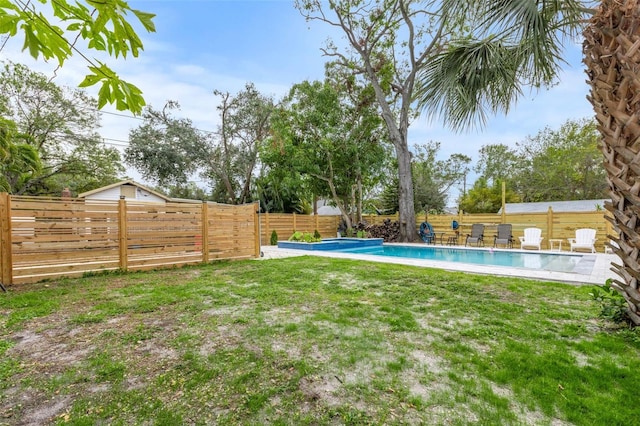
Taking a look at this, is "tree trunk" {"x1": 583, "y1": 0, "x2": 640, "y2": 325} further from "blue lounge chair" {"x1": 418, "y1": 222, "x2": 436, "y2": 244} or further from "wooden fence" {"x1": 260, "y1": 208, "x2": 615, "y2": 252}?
"blue lounge chair" {"x1": 418, "y1": 222, "x2": 436, "y2": 244}

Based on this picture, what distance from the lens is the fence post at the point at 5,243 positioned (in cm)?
551

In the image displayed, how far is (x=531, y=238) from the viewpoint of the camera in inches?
468

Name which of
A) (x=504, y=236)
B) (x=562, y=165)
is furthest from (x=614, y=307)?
(x=562, y=165)

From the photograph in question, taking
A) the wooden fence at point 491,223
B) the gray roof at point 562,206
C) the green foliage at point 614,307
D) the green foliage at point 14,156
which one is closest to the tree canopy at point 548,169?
the gray roof at point 562,206

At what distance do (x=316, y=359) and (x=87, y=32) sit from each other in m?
2.61

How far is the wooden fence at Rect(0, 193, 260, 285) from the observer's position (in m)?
5.74

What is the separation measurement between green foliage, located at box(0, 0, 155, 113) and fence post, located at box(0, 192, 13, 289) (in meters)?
6.17

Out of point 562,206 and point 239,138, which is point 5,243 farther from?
point 562,206

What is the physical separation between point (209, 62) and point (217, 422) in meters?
16.9

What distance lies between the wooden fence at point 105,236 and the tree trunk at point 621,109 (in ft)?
26.5

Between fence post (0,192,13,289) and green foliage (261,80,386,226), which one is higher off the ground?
green foliage (261,80,386,226)

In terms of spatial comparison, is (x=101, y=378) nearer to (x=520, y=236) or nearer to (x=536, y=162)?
(x=520, y=236)

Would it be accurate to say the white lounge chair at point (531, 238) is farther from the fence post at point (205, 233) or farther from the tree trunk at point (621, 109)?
the fence post at point (205, 233)

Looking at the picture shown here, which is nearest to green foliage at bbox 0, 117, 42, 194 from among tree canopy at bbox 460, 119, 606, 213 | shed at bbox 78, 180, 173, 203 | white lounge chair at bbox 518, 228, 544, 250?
shed at bbox 78, 180, 173, 203
